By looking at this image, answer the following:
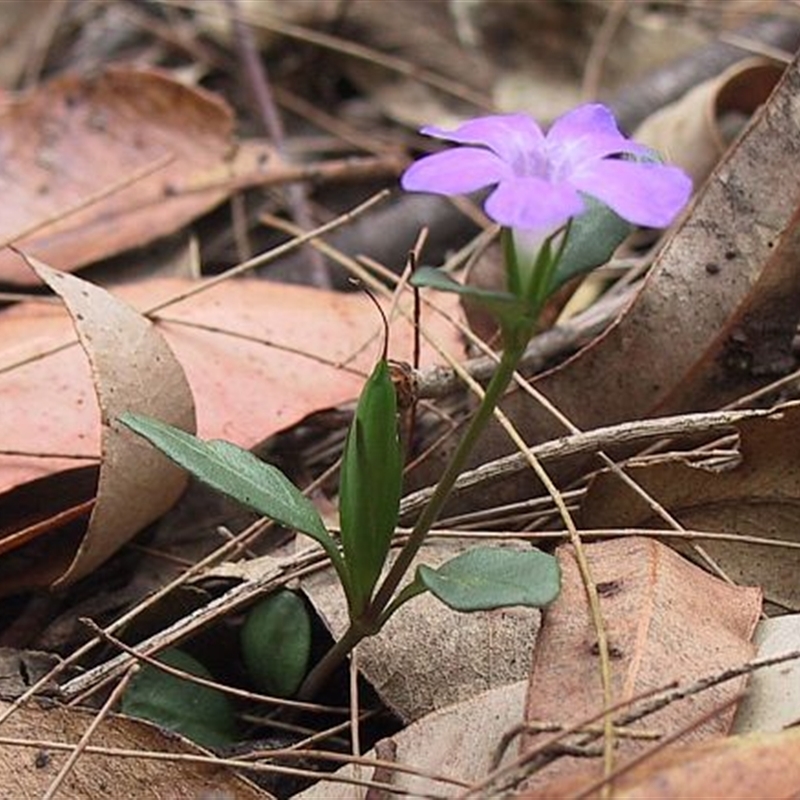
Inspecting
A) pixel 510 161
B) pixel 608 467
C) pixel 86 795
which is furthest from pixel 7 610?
pixel 510 161

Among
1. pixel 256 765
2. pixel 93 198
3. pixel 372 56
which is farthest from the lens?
pixel 372 56

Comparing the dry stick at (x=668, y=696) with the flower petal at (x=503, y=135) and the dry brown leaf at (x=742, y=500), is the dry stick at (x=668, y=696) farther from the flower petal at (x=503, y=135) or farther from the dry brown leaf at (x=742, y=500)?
the flower petal at (x=503, y=135)

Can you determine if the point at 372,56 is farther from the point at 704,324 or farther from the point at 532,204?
the point at 532,204

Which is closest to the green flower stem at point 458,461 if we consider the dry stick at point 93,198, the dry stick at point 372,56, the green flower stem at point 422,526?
the green flower stem at point 422,526

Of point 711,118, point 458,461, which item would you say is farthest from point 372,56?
point 458,461

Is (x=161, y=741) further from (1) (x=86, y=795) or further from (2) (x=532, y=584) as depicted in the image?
(2) (x=532, y=584)
